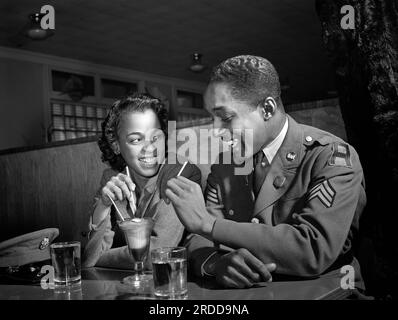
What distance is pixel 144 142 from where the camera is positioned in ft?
4.93

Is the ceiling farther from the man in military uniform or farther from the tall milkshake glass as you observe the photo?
the tall milkshake glass

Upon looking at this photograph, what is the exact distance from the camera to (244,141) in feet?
4.23

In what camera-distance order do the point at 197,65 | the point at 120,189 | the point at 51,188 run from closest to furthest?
the point at 120,189 < the point at 51,188 < the point at 197,65

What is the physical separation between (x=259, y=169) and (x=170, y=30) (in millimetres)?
2023

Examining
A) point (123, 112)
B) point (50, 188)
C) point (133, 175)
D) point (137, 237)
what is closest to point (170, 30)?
point (50, 188)

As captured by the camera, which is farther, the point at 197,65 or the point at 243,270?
the point at 197,65

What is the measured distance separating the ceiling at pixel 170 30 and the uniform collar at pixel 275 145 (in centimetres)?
139

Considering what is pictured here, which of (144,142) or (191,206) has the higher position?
(144,142)

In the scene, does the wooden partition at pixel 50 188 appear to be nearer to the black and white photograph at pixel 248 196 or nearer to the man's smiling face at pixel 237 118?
the black and white photograph at pixel 248 196

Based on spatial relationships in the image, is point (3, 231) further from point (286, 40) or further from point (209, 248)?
point (286, 40)

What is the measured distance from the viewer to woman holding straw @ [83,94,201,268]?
1468 millimetres

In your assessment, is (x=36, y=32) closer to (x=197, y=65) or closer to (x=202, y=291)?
(x=197, y=65)

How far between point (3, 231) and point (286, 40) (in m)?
2.07
